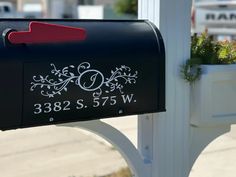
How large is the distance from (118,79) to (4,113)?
0.54 m

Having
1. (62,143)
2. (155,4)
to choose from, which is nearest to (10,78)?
(155,4)

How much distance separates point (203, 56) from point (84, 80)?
2.72 feet

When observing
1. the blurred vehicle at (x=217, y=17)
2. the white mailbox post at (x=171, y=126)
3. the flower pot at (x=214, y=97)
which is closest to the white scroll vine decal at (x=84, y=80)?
the white mailbox post at (x=171, y=126)

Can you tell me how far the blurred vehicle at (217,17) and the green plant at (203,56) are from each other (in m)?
10.0

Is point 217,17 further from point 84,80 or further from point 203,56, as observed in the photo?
point 84,80

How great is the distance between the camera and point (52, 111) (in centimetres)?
201

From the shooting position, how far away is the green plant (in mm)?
2449

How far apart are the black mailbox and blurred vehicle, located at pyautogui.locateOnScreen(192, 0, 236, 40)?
10570mm

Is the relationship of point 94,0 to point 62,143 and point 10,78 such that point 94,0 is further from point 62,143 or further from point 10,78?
point 10,78

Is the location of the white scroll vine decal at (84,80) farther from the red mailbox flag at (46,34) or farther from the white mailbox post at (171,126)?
the white mailbox post at (171,126)

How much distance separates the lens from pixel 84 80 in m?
2.06

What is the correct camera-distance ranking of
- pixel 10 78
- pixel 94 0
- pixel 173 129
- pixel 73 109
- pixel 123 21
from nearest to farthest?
pixel 10 78 < pixel 73 109 < pixel 123 21 < pixel 173 129 < pixel 94 0

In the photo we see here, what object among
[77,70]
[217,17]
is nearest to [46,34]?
[77,70]

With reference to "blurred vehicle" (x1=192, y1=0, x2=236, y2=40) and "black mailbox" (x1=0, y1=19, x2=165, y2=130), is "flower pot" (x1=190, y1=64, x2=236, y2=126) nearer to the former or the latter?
"black mailbox" (x1=0, y1=19, x2=165, y2=130)
